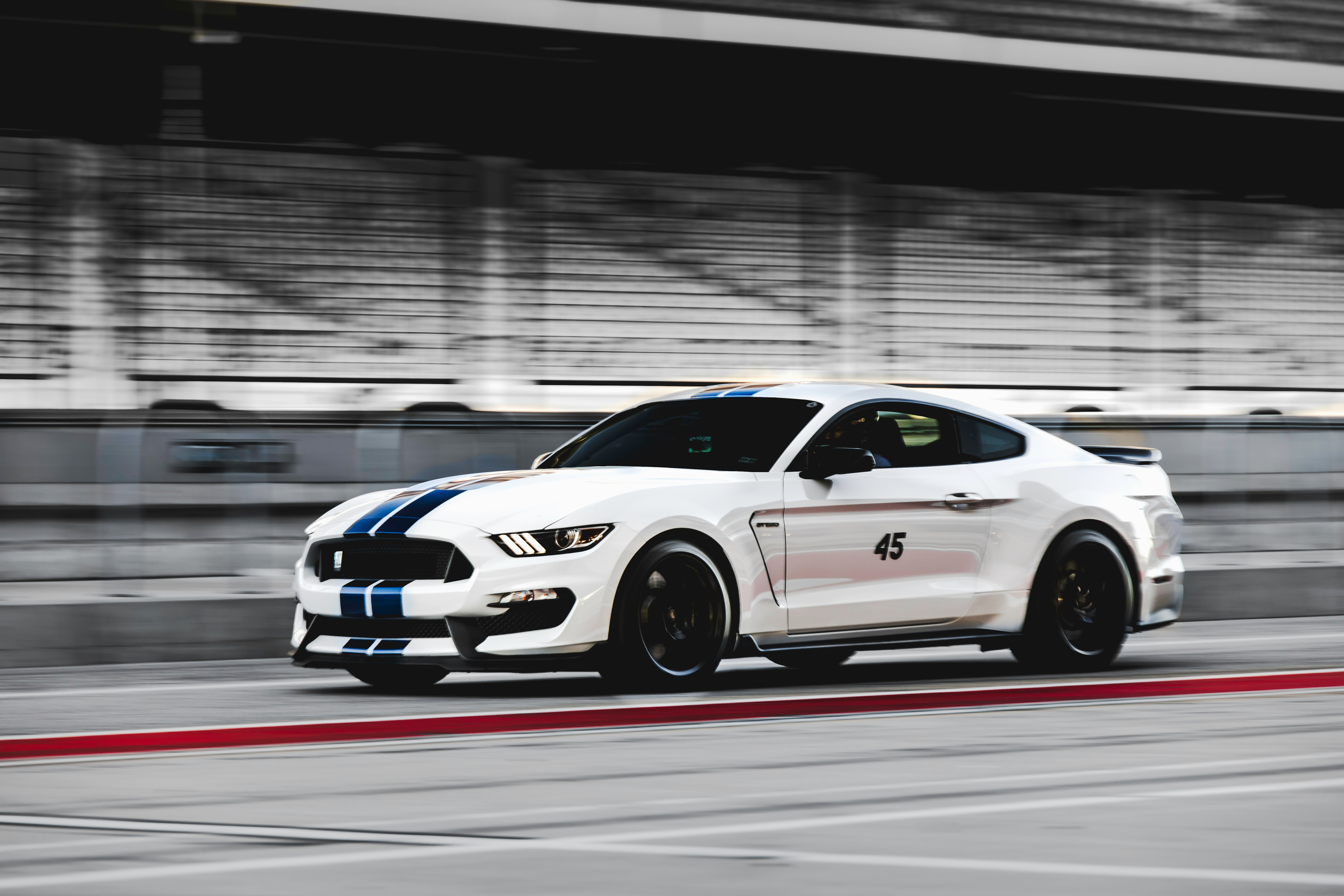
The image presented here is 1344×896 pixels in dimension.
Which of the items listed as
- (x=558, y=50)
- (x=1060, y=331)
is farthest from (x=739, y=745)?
(x=1060, y=331)

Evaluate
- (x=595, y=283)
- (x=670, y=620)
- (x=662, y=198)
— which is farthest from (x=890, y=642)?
(x=662, y=198)

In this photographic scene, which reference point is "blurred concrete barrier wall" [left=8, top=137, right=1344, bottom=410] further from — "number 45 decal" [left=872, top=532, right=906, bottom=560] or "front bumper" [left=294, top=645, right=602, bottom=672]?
"number 45 decal" [left=872, top=532, right=906, bottom=560]

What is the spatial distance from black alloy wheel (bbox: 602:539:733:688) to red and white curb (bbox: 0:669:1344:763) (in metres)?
0.23

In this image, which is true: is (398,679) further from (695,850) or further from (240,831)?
(695,850)

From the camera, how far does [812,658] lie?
34.9 feet

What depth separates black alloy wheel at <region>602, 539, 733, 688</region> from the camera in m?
8.67

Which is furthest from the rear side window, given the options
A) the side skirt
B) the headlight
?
the headlight

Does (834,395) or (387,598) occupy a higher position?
(834,395)

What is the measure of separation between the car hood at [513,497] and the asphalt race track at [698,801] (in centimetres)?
76

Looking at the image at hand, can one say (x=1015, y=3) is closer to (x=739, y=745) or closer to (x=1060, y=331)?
(x=1060, y=331)

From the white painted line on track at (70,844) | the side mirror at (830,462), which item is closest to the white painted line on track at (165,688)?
the side mirror at (830,462)

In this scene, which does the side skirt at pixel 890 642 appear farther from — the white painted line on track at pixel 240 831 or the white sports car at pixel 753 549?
the white painted line on track at pixel 240 831

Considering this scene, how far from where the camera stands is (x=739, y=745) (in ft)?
23.7

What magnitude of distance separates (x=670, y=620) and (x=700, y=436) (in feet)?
3.49
